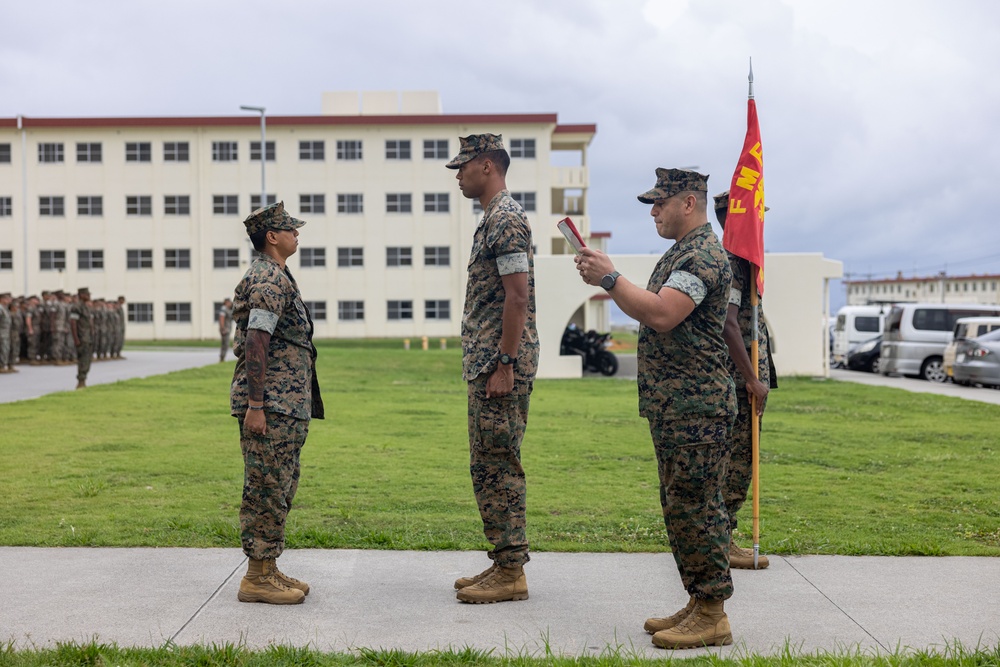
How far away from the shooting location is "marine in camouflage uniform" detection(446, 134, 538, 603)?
5.13 metres

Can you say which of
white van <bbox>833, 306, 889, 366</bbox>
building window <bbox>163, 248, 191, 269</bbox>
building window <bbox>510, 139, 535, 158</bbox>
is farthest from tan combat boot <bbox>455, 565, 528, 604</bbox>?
building window <bbox>163, 248, 191, 269</bbox>

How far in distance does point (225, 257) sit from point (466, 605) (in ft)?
175

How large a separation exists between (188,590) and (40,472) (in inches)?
197

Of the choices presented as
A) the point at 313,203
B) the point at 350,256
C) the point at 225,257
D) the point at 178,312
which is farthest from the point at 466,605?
the point at 178,312

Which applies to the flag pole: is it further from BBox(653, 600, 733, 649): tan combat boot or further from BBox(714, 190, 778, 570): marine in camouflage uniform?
BBox(653, 600, 733, 649): tan combat boot

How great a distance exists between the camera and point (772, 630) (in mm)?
4715

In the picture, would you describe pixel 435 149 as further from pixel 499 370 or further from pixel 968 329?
pixel 499 370

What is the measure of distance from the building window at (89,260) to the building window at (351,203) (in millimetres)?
13394

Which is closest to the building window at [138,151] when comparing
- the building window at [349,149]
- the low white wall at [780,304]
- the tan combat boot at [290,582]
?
the building window at [349,149]

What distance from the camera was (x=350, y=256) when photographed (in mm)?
56312

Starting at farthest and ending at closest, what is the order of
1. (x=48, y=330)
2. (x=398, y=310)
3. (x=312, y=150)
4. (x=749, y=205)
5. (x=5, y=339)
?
(x=398, y=310), (x=312, y=150), (x=48, y=330), (x=5, y=339), (x=749, y=205)

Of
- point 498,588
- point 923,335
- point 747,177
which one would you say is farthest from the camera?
point 923,335

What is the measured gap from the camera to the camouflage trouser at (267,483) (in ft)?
17.2

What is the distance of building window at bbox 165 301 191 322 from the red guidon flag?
174ft
